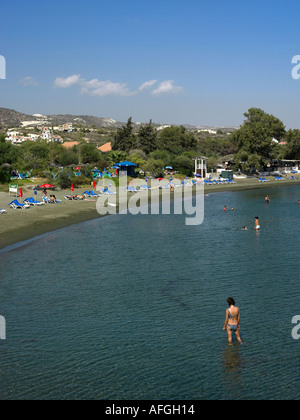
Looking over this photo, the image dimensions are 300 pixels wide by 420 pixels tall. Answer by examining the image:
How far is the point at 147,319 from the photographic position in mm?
19062

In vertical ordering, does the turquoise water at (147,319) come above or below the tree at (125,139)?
below

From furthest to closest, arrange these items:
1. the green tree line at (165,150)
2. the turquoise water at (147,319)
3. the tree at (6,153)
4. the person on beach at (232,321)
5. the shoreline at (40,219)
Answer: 1. the green tree line at (165,150)
2. the tree at (6,153)
3. the shoreline at (40,219)
4. the person on beach at (232,321)
5. the turquoise water at (147,319)

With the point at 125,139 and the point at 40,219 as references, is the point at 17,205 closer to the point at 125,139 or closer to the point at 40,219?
the point at 40,219

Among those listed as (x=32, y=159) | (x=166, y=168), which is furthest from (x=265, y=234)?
(x=166, y=168)

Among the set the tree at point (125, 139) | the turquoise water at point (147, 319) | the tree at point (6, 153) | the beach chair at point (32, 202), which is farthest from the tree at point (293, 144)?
the turquoise water at point (147, 319)

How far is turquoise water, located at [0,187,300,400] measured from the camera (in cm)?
1385

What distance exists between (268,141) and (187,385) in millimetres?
105688

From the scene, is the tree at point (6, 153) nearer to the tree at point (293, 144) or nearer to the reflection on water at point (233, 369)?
the reflection on water at point (233, 369)

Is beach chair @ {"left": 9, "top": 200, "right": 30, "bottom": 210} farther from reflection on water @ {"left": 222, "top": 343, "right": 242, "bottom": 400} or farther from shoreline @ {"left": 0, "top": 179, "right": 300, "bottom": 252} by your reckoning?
reflection on water @ {"left": 222, "top": 343, "right": 242, "bottom": 400}

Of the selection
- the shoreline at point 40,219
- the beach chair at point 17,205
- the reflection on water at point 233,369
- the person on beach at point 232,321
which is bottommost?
Result: the reflection on water at point 233,369

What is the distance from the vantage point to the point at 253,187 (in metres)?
95.4

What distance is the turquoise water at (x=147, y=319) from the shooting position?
13.9m

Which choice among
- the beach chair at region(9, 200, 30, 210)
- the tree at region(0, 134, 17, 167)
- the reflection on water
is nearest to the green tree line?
the tree at region(0, 134, 17, 167)
